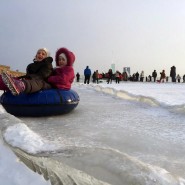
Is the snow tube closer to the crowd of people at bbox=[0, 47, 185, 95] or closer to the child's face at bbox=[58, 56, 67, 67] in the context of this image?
the crowd of people at bbox=[0, 47, 185, 95]

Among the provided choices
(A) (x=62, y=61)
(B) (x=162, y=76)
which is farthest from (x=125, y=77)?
(A) (x=62, y=61)

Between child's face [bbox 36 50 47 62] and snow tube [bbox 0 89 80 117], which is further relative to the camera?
child's face [bbox 36 50 47 62]

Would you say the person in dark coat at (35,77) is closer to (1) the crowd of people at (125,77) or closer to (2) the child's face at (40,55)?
(2) the child's face at (40,55)

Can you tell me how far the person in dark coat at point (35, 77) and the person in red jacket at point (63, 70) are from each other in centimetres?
9

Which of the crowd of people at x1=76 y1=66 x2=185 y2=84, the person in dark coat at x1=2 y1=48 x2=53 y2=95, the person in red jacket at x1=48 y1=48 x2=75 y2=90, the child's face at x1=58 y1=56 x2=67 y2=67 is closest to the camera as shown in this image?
the person in dark coat at x1=2 y1=48 x2=53 y2=95

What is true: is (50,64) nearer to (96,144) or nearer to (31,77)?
(31,77)

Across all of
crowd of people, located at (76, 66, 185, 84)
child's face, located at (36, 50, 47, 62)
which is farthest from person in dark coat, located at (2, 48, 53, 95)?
crowd of people, located at (76, 66, 185, 84)

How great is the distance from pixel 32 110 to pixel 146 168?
2.80 m

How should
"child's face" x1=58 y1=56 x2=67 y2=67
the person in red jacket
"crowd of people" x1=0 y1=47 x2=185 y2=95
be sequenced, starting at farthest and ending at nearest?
"child's face" x1=58 y1=56 x2=67 y2=67
the person in red jacket
"crowd of people" x1=0 y1=47 x2=185 y2=95

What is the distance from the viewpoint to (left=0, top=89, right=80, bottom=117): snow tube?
4.16 metres

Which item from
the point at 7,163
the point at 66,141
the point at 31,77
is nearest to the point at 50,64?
the point at 31,77

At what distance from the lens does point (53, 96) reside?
13.9ft

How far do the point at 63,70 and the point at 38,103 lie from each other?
66 centimetres

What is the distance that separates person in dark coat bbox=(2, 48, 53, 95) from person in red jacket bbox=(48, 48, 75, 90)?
0.31 feet
